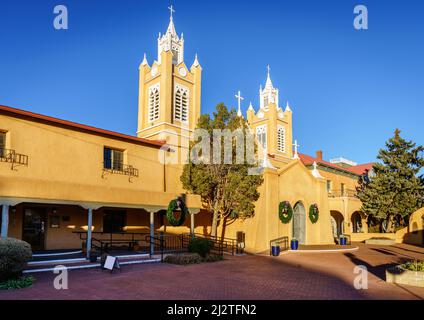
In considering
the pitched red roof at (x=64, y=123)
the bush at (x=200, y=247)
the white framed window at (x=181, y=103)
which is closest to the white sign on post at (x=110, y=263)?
the bush at (x=200, y=247)

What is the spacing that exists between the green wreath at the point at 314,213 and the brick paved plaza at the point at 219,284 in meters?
11.3

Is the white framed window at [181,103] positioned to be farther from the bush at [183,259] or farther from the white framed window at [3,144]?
the white framed window at [3,144]

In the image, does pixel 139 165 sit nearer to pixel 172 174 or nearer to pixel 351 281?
pixel 172 174

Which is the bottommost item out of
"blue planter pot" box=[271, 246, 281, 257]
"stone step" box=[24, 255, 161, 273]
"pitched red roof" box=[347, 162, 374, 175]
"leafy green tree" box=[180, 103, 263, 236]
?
"blue planter pot" box=[271, 246, 281, 257]

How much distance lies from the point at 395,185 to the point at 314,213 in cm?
1053

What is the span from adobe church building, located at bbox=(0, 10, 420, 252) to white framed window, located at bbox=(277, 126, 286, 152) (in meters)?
14.7

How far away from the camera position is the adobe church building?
16.1m

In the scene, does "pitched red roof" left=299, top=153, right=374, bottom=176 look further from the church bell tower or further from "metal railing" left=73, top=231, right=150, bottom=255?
"metal railing" left=73, top=231, right=150, bottom=255

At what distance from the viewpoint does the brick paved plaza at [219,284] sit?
10.3 m

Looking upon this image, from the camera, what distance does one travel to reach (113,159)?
67.4 ft

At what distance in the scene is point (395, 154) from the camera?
35750mm

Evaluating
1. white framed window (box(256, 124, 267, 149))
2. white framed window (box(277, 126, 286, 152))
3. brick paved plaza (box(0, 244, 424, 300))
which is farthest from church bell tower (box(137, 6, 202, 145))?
white framed window (box(277, 126, 286, 152))

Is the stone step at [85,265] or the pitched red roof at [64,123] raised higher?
the pitched red roof at [64,123]

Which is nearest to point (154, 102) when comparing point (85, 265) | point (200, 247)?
point (200, 247)
